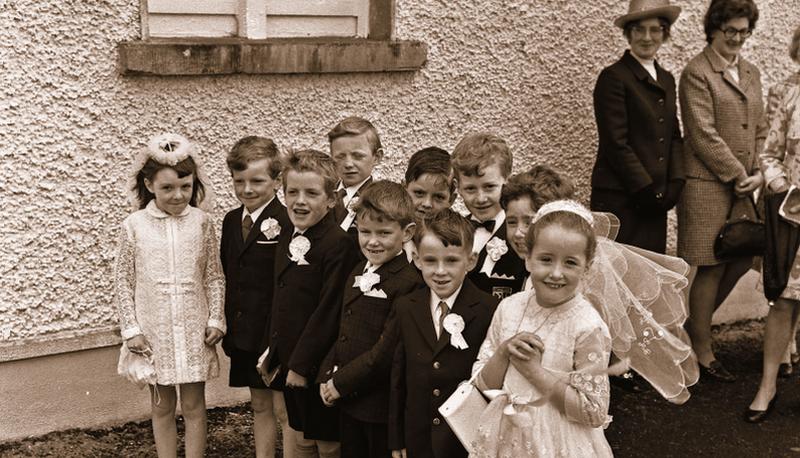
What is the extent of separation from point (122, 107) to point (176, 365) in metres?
1.32

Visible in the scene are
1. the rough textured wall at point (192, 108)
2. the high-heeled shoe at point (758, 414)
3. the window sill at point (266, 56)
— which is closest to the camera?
the rough textured wall at point (192, 108)

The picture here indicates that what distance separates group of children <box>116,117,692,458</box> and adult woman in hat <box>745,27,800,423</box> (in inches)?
72.9

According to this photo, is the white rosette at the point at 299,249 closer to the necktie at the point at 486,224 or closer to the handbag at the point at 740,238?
the necktie at the point at 486,224

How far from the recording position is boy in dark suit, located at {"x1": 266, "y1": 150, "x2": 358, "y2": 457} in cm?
410

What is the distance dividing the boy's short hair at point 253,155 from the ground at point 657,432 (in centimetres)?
147

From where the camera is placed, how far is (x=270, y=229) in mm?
4324

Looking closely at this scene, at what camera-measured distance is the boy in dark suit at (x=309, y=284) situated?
161 inches

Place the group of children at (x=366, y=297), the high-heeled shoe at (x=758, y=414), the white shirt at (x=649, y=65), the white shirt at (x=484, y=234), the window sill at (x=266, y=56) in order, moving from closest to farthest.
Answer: the group of children at (x=366, y=297) → the white shirt at (x=484, y=234) → the window sill at (x=266, y=56) → the high-heeled shoe at (x=758, y=414) → the white shirt at (x=649, y=65)

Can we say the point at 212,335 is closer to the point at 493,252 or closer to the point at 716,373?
the point at 493,252

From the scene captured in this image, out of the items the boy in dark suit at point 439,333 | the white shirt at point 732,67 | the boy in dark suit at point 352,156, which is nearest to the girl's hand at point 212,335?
the boy in dark suit at point 352,156

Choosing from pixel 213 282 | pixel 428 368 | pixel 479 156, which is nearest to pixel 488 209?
pixel 479 156

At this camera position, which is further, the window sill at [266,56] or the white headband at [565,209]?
the window sill at [266,56]

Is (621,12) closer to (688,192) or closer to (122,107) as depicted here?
(688,192)

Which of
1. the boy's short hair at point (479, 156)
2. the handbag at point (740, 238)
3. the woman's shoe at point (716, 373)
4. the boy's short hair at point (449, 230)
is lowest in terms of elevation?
the woman's shoe at point (716, 373)
